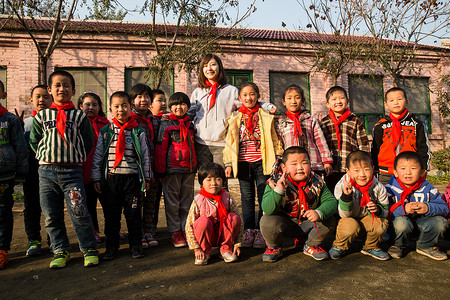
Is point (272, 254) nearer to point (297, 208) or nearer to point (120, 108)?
point (297, 208)

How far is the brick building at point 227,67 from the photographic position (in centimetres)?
973

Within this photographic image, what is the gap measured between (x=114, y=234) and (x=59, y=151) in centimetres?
91

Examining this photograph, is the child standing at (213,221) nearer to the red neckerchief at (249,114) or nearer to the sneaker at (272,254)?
the sneaker at (272,254)

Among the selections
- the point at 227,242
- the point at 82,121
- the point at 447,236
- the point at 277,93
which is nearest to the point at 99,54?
the point at 277,93

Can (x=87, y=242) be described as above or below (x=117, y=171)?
below

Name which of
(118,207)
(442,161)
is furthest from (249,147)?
(442,161)

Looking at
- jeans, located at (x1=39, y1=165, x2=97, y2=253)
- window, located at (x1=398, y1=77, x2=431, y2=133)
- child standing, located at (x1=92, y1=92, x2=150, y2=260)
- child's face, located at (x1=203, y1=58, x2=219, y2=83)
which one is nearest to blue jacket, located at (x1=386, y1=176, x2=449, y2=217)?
child's face, located at (x1=203, y1=58, x2=219, y2=83)

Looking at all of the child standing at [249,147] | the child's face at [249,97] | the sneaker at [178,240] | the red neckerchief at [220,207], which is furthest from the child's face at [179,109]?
the sneaker at [178,240]

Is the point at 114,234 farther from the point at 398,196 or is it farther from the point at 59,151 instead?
the point at 398,196

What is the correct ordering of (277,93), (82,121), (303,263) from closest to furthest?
(303,263), (82,121), (277,93)

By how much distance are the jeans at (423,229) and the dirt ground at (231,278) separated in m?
0.15

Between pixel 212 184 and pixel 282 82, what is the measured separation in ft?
28.7

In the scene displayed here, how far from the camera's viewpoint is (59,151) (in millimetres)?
2926

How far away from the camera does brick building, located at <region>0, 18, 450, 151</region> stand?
9727 millimetres
